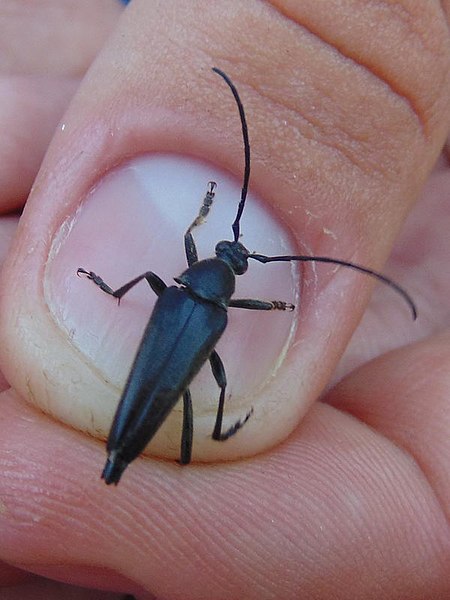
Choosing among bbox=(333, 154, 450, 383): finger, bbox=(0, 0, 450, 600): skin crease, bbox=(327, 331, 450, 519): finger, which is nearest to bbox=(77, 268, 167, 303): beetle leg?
bbox=(0, 0, 450, 600): skin crease

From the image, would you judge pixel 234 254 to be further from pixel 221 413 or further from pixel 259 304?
pixel 221 413

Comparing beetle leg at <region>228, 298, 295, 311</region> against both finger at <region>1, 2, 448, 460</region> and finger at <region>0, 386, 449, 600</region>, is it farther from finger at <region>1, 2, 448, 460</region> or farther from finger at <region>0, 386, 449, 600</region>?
finger at <region>0, 386, 449, 600</region>

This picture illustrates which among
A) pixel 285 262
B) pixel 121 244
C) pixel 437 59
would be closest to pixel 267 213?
pixel 285 262

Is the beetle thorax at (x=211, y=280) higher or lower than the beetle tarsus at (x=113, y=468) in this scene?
higher

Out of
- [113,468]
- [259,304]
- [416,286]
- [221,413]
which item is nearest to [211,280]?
[259,304]

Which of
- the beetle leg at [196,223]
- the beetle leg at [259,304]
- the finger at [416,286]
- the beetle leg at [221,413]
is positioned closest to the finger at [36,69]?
the beetle leg at [196,223]

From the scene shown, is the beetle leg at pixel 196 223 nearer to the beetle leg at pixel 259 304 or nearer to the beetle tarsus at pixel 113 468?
the beetle leg at pixel 259 304

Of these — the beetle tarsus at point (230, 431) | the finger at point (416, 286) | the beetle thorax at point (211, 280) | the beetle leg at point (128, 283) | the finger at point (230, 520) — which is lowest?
the finger at point (230, 520)

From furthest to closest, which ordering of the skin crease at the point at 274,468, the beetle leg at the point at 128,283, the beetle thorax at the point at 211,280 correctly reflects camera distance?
the beetle thorax at the point at 211,280
the beetle leg at the point at 128,283
the skin crease at the point at 274,468
